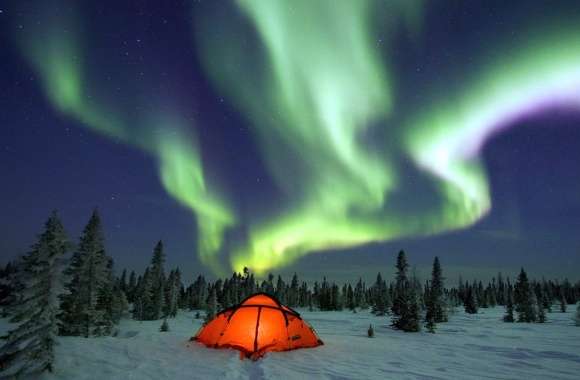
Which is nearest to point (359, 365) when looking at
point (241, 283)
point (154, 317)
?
point (154, 317)

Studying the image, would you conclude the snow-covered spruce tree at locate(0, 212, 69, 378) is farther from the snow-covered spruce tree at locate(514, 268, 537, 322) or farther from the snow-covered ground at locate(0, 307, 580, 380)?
the snow-covered spruce tree at locate(514, 268, 537, 322)

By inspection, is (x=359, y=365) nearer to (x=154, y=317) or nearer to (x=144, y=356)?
(x=144, y=356)

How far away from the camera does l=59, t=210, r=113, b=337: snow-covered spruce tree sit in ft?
81.8

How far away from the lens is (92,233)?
1332 inches

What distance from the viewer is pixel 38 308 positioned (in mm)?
9359

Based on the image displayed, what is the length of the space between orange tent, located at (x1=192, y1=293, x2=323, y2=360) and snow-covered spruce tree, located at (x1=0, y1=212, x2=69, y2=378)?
595 cm

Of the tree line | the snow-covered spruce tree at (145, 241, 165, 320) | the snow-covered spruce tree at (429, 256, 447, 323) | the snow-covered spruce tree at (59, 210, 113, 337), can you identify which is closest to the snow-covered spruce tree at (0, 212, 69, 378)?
the tree line

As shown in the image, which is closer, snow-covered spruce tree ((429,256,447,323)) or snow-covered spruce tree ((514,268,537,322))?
snow-covered spruce tree ((429,256,447,323))

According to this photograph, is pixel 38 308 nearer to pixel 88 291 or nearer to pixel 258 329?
pixel 258 329

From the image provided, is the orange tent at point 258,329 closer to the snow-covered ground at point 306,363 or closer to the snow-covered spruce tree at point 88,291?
the snow-covered ground at point 306,363

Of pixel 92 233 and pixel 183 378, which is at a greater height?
pixel 92 233

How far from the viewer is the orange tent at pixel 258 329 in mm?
13227

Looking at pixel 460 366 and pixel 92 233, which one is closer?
pixel 460 366

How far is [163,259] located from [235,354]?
51.0 m
